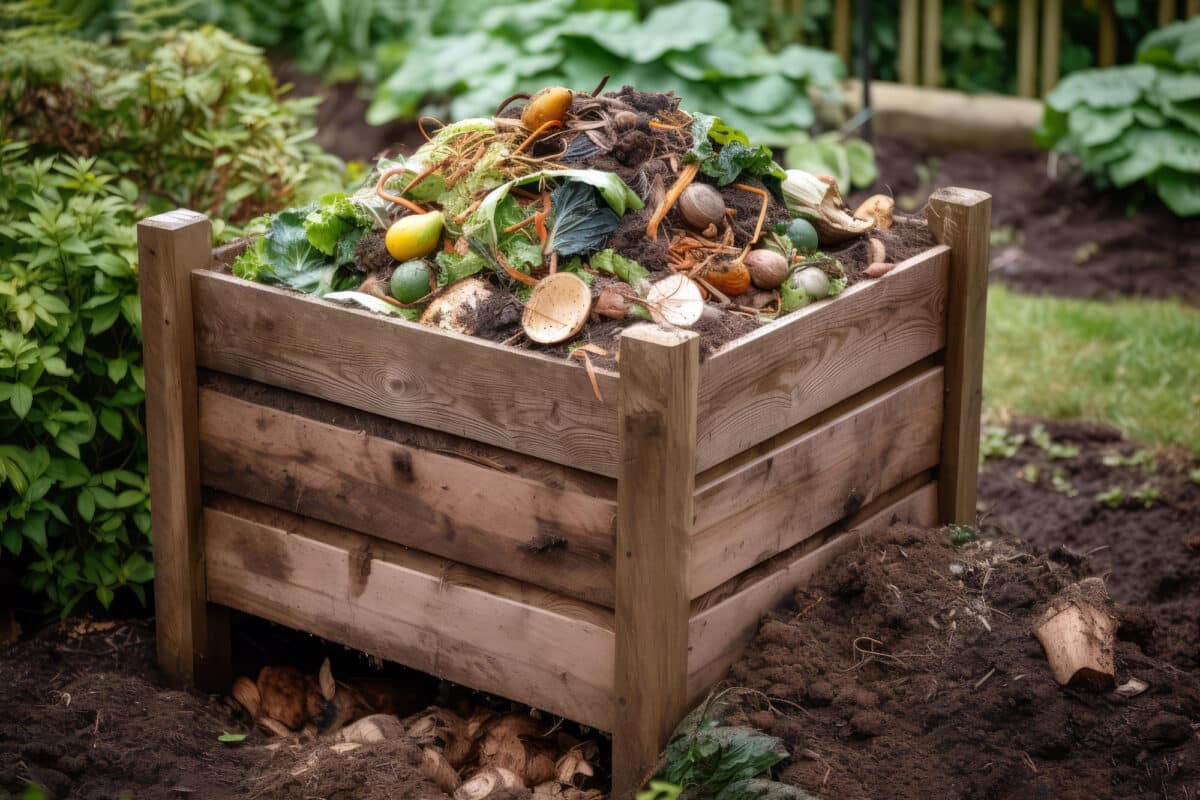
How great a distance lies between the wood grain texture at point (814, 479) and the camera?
261 centimetres

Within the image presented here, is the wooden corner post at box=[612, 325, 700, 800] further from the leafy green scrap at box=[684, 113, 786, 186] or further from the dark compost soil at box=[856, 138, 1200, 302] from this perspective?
the dark compost soil at box=[856, 138, 1200, 302]

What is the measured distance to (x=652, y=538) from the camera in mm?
2506

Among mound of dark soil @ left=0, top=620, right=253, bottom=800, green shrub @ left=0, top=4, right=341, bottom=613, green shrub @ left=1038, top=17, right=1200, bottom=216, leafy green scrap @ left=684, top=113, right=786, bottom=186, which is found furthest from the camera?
green shrub @ left=1038, top=17, right=1200, bottom=216

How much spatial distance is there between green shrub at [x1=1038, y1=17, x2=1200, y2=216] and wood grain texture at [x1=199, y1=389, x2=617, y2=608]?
4.91 metres

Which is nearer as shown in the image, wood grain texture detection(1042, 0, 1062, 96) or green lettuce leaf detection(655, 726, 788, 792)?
green lettuce leaf detection(655, 726, 788, 792)

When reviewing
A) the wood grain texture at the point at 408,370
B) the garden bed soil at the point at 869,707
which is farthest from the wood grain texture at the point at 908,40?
the wood grain texture at the point at 408,370

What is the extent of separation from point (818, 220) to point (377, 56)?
626 cm

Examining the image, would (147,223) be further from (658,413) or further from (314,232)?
(658,413)

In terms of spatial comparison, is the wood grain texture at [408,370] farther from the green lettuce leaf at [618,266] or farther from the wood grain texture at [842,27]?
the wood grain texture at [842,27]

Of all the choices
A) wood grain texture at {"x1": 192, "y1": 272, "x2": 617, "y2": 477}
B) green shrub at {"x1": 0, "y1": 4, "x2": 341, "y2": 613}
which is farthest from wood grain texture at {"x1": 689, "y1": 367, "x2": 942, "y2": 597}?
green shrub at {"x1": 0, "y1": 4, "x2": 341, "y2": 613}

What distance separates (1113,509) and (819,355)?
201cm

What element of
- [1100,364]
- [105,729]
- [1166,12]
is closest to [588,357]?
[105,729]

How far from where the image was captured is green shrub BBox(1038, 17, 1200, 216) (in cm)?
659

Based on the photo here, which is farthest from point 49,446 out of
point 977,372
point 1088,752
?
point 1088,752
